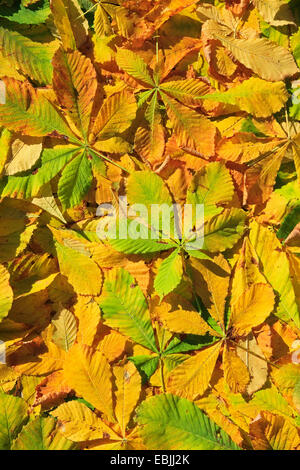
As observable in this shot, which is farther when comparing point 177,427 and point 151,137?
point 151,137

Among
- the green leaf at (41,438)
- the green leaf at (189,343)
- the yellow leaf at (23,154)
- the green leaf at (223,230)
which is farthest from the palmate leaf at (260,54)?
the green leaf at (41,438)

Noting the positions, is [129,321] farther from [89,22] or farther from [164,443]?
[89,22]

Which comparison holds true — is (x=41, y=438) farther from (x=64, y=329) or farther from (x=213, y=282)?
(x=213, y=282)

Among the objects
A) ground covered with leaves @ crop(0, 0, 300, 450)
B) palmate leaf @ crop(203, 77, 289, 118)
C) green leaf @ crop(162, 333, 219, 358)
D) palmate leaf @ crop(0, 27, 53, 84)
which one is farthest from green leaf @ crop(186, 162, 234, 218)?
palmate leaf @ crop(0, 27, 53, 84)

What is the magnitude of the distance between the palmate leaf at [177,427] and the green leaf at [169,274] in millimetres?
170

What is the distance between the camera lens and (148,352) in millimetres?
811

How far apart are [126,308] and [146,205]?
0.59ft

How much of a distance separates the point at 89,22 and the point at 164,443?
0.75 m

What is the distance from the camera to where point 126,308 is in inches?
31.7

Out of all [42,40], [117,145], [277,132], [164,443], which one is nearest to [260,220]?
[277,132]

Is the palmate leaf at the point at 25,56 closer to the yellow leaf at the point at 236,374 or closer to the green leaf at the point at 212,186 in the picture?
the green leaf at the point at 212,186

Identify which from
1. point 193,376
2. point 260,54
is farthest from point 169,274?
point 260,54

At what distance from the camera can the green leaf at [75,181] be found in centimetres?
82
